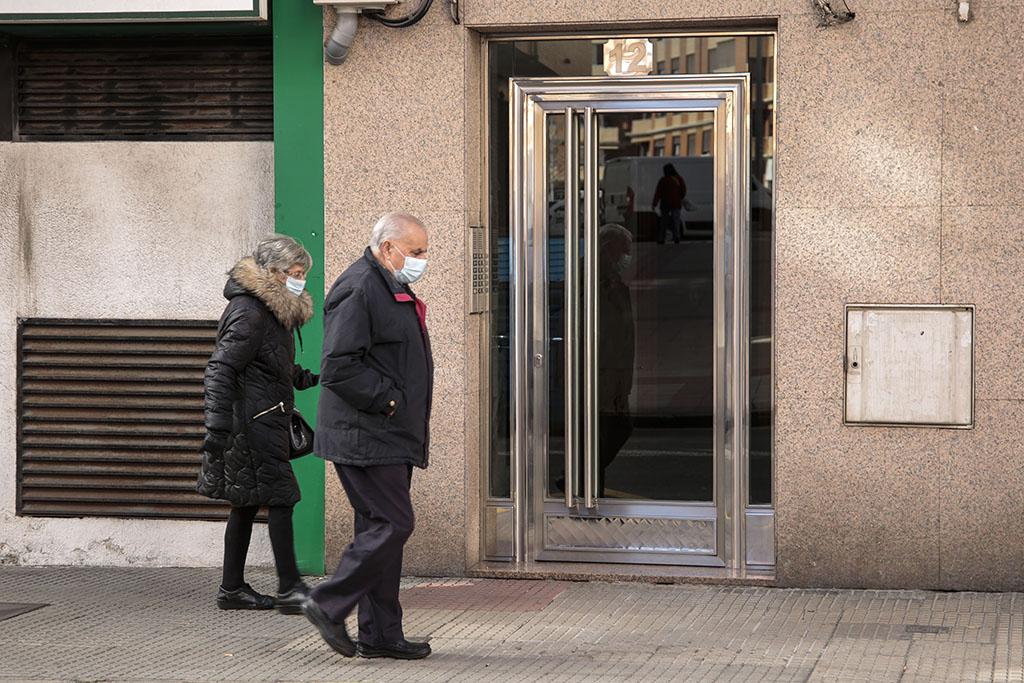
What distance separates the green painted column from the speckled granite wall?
63 cm

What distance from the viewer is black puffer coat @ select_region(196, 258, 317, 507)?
654 cm

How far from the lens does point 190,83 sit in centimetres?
798

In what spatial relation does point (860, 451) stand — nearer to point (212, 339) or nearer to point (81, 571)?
point (212, 339)

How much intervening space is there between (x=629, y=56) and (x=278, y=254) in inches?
87.5

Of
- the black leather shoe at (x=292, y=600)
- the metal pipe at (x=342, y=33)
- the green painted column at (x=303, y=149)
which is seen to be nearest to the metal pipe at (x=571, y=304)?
the metal pipe at (x=342, y=33)

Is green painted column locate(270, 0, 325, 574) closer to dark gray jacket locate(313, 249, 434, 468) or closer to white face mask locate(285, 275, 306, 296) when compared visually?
white face mask locate(285, 275, 306, 296)

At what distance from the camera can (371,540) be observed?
18.8 ft

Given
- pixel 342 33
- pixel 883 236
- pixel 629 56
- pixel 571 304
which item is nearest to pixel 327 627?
pixel 571 304

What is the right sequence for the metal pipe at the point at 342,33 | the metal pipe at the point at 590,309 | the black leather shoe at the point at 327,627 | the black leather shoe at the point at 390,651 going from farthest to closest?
the metal pipe at the point at 590,309
the metal pipe at the point at 342,33
the black leather shoe at the point at 390,651
the black leather shoe at the point at 327,627

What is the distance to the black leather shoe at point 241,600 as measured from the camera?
22.6ft

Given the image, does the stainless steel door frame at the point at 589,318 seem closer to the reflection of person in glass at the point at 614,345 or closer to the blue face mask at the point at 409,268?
the reflection of person in glass at the point at 614,345

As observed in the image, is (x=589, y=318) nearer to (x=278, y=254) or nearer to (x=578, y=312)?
(x=578, y=312)

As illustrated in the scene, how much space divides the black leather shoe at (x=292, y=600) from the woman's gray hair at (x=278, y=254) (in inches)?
59.9

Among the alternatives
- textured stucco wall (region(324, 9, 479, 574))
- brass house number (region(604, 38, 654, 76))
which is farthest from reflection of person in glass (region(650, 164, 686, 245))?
textured stucco wall (region(324, 9, 479, 574))
